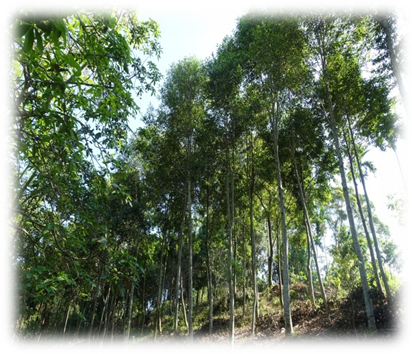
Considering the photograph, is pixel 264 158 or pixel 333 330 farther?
pixel 264 158

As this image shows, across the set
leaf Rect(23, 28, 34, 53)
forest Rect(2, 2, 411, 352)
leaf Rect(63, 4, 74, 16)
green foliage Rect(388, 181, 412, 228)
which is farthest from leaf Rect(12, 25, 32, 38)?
green foliage Rect(388, 181, 412, 228)

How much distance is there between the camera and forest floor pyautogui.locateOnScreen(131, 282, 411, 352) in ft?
19.2

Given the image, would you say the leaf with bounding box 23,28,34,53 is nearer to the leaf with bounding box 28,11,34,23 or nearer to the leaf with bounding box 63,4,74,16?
the leaf with bounding box 28,11,34,23

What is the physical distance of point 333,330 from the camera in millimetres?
6859

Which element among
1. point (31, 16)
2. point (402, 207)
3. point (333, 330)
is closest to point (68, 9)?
point (31, 16)

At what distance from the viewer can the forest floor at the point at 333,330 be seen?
5.86m

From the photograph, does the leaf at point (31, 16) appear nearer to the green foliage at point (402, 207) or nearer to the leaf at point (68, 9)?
the leaf at point (68, 9)

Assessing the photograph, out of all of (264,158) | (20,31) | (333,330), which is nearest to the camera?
(20,31)

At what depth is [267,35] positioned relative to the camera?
859 cm

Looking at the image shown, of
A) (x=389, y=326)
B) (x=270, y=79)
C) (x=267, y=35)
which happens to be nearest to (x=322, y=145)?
(x=270, y=79)

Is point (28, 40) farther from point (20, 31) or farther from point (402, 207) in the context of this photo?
point (402, 207)

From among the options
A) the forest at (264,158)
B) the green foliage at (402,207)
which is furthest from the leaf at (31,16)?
the green foliage at (402,207)

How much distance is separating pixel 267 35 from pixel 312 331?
8925mm

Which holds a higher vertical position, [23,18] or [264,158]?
[264,158]
